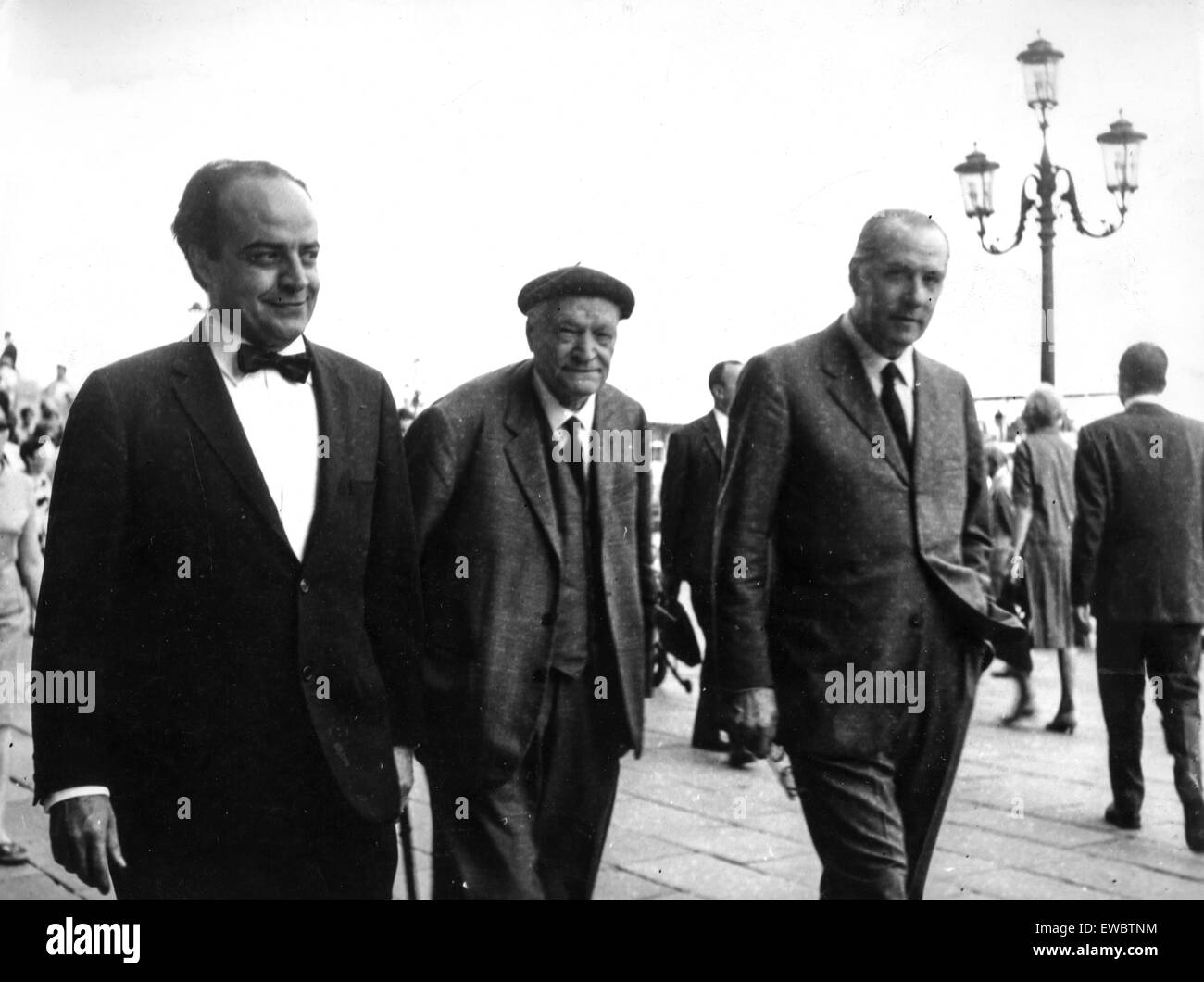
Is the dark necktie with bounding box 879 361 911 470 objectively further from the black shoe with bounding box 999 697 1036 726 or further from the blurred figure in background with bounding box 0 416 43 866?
the black shoe with bounding box 999 697 1036 726

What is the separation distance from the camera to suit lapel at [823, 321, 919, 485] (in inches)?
140

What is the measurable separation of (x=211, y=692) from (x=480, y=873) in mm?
950

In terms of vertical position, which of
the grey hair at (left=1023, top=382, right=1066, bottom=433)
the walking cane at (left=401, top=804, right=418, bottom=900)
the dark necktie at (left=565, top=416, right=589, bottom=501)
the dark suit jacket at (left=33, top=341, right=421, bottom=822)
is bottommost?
the walking cane at (left=401, top=804, right=418, bottom=900)

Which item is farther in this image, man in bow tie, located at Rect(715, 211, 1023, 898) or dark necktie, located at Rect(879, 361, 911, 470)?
dark necktie, located at Rect(879, 361, 911, 470)

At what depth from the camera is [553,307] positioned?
→ 3805 millimetres

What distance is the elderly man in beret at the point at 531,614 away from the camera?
3.55 meters

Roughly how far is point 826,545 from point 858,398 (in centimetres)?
38

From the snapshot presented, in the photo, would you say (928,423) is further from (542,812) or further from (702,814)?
(702,814)

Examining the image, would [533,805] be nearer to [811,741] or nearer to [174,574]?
[811,741]

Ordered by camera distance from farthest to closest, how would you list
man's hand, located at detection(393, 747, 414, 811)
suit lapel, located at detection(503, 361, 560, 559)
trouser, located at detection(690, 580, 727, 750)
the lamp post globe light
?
1. trouser, located at detection(690, 580, 727, 750)
2. the lamp post globe light
3. suit lapel, located at detection(503, 361, 560, 559)
4. man's hand, located at detection(393, 747, 414, 811)

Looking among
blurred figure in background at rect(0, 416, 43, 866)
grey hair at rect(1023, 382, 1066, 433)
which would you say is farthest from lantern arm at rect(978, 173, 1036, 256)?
blurred figure in background at rect(0, 416, 43, 866)

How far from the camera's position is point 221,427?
292 centimetres

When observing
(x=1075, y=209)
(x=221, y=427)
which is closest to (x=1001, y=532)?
(x=1075, y=209)
